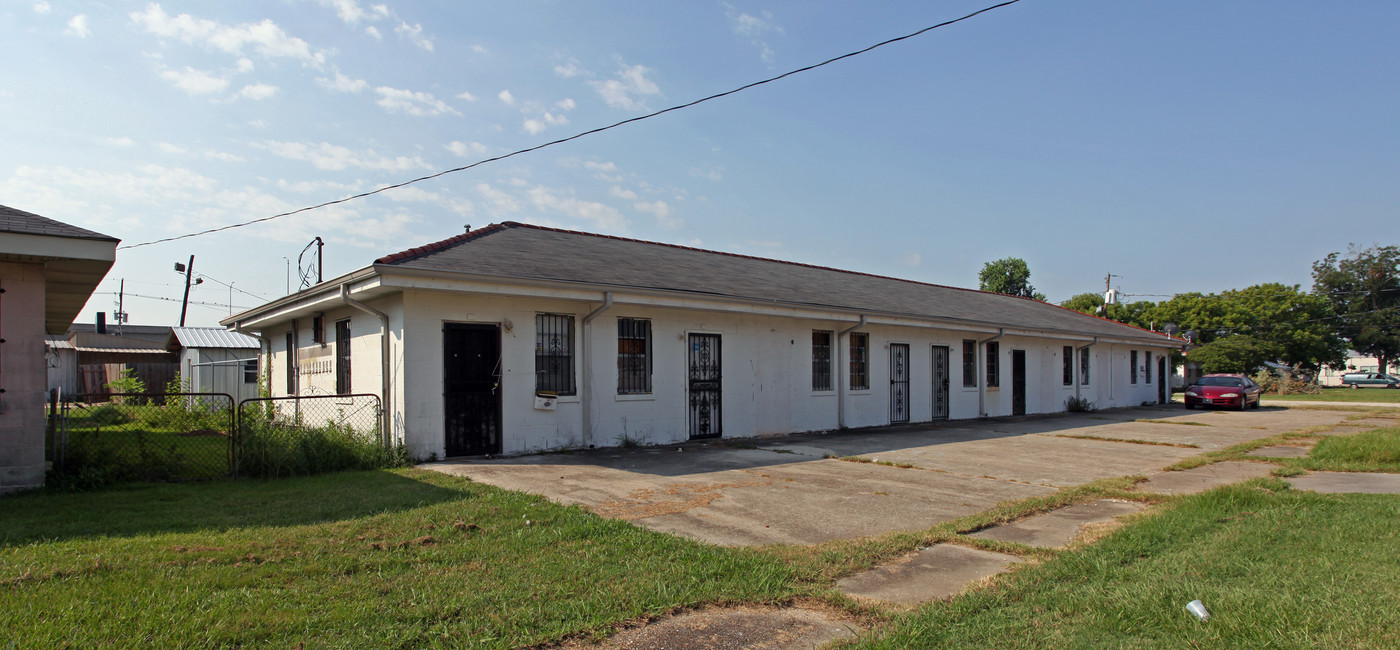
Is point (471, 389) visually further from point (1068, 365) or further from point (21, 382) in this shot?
point (1068, 365)

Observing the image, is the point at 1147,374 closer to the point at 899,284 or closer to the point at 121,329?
the point at 899,284

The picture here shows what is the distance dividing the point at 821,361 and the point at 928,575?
11.1 meters

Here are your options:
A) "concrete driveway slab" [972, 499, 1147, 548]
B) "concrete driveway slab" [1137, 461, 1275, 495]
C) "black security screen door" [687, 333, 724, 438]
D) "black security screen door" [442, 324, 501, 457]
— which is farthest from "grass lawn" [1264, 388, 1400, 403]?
"black security screen door" [442, 324, 501, 457]

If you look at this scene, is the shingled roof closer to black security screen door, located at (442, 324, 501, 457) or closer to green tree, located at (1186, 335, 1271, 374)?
black security screen door, located at (442, 324, 501, 457)

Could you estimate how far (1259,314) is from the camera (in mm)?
52500

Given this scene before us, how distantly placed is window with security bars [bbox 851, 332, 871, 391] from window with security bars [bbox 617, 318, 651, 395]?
5.89 metres

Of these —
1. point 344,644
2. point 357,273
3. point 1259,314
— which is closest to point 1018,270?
point 1259,314

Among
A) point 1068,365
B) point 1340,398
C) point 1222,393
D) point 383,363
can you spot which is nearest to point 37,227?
point 383,363

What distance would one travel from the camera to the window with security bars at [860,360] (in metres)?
16.7

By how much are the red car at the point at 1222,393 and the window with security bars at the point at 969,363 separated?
35.9 ft

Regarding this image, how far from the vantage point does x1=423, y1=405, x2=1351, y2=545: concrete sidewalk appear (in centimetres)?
666

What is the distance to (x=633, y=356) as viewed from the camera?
41.3ft

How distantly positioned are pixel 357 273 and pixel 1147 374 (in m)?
30.2

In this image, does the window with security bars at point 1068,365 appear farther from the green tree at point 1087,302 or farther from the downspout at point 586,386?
the green tree at point 1087,302
